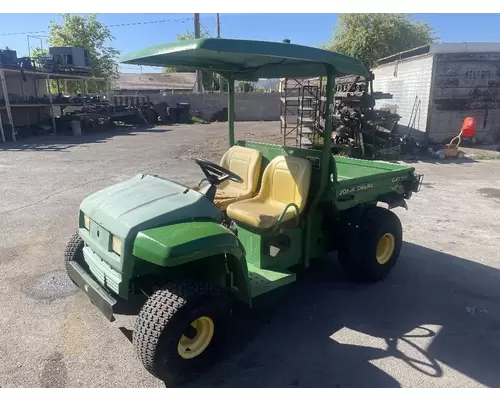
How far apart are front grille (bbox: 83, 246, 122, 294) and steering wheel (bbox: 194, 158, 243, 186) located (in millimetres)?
1006

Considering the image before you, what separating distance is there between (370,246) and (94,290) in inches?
100

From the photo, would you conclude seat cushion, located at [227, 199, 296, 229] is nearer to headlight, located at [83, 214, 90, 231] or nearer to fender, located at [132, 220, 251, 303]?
fender, located at [132, 220, 251, 303]

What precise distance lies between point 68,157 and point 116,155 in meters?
1.39

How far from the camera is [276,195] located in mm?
4168

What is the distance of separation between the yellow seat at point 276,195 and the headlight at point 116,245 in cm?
120

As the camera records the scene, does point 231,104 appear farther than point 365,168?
No

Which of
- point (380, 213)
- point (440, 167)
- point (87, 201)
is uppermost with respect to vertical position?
point (87, 201)

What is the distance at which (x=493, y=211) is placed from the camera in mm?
6684

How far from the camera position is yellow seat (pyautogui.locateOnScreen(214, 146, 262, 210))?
4.39 meters

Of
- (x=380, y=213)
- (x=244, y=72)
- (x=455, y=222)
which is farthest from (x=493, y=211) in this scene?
(x=244, y=72)

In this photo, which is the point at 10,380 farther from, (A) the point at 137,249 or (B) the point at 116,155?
(B) the point at 116,155

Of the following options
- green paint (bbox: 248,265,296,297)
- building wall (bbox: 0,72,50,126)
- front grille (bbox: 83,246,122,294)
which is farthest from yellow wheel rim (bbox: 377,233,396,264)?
building wall (bbox: 0,72,50,126)

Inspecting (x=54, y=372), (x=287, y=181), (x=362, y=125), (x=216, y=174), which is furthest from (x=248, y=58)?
(x=362, y=125)

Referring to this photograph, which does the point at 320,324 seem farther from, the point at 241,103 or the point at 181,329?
the point at 241,103
